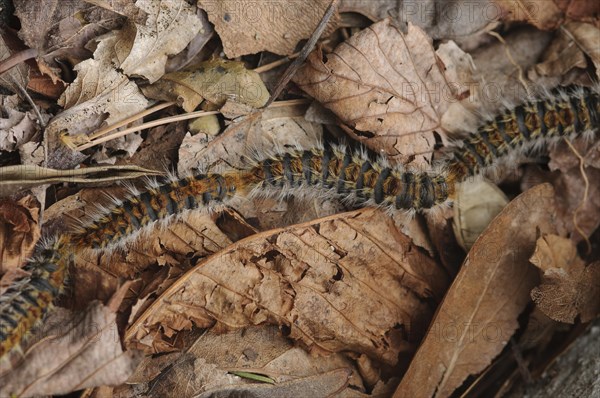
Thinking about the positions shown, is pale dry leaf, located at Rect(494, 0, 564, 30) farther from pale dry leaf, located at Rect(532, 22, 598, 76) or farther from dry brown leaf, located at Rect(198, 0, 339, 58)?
dry brown leaf, located at Rect(198, 0, 339, 58)

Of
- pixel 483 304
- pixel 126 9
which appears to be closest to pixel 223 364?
pixel 483 304

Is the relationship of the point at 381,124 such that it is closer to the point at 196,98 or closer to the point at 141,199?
the point at 196,98

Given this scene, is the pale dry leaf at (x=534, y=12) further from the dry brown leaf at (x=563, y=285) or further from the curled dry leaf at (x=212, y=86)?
the curled dry leaf at (x=212, y=86)

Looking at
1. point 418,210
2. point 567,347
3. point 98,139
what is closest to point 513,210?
point 418,210

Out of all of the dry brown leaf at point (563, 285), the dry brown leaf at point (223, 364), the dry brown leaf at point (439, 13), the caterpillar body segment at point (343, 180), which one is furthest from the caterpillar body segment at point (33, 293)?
the dry brown leaf at point (563, 285)

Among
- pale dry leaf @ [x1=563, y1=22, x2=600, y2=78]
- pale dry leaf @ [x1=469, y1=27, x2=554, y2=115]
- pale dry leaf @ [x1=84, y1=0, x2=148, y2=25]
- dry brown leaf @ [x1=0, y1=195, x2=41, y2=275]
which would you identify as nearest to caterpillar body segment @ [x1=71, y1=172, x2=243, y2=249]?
dry brown leaf @ [x1=0, y1=195, x2=41, y2=275]

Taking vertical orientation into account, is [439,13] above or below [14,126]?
above

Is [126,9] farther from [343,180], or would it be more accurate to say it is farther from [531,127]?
[531,127]
